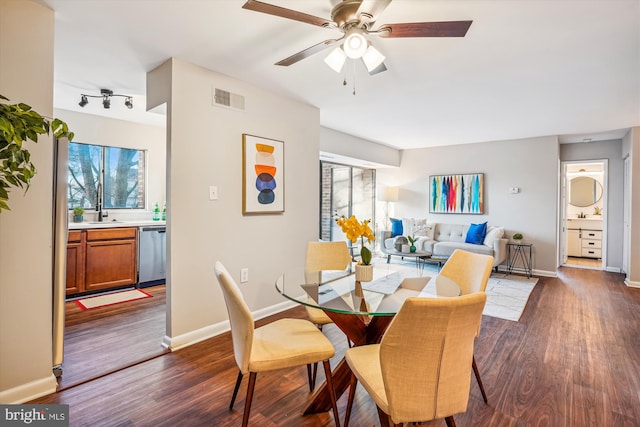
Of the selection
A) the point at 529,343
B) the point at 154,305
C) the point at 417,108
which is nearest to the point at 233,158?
the point at 154,305

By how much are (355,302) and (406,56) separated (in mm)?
1998

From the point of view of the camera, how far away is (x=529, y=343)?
2.81 meters

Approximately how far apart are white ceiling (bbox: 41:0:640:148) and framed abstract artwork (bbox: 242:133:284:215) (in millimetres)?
601

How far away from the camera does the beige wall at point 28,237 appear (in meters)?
1.84

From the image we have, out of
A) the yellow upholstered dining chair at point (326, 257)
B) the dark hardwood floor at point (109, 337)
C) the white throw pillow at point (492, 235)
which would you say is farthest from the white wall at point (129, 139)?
the white throw pillow at point (492, 235)

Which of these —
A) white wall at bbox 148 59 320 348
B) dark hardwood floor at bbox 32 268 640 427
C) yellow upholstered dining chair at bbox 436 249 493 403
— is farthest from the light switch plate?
yellow upholstered dining chair at bbox 436 249 493 403

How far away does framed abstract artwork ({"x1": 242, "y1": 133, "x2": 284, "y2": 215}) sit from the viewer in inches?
125

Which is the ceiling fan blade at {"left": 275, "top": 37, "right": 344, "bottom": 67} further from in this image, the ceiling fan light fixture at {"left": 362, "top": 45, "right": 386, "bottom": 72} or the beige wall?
the beige wall

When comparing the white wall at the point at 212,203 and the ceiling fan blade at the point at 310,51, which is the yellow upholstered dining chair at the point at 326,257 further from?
the ceiling fan blade at the point at 310,51

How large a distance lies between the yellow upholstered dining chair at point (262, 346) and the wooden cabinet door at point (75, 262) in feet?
10.2

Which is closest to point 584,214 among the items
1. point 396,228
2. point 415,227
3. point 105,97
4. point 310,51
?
point 415,227

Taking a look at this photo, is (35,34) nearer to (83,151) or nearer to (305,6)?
(305,6)

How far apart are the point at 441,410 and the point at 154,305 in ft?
11.3

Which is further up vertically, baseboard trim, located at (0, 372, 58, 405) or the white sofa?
the white sofa
